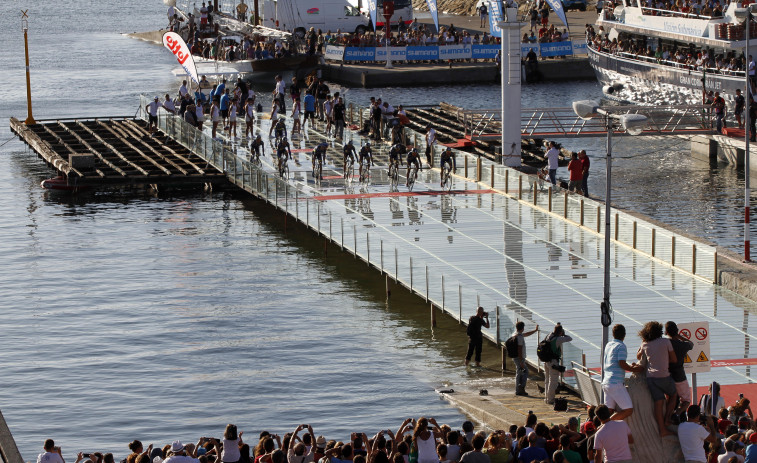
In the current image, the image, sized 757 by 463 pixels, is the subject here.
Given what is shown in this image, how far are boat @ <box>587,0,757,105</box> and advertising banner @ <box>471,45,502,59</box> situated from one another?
10780 mm

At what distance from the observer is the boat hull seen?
6278 centimetres

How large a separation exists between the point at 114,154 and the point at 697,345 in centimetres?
4163

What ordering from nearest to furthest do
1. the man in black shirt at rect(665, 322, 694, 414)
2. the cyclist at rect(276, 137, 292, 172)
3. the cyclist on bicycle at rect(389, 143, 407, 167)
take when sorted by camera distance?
1. the man in black shirt at rect(665, 322, 694, 414)
2. the cyclist on bicycle at rect(389, 143, 407, 167)
3. the cyclist at rect(276, 137, 292, 172)

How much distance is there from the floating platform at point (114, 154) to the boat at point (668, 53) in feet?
61.9

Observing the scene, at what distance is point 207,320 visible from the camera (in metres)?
34.1

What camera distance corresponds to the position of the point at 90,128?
63406mm

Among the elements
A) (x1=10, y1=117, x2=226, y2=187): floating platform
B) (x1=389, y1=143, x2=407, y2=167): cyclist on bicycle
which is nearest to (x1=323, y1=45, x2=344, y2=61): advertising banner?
(x1=10, y1=117, x2=226, y2=187): floating platform

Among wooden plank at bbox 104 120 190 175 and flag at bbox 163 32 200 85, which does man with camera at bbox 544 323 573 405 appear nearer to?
wooden plank at bbox 104 120 190 175

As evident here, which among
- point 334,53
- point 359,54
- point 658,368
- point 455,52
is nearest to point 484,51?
point 455,52

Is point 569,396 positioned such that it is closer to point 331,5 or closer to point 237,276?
point 237,276

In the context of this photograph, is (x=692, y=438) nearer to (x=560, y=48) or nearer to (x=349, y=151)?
(x=349, y=151)

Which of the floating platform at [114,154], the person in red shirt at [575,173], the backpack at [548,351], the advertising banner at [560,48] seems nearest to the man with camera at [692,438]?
the backpack at [548,351]

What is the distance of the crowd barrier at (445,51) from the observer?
294 feet

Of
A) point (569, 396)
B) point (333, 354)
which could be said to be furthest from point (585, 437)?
point (333, 354)
